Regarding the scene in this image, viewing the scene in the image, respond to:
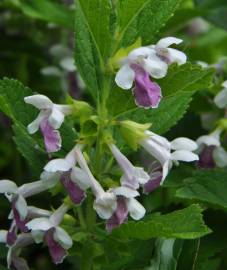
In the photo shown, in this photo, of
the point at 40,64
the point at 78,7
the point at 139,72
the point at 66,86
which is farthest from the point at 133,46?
the point at 40,64

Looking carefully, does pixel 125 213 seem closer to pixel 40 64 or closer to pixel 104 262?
pixel 104 262

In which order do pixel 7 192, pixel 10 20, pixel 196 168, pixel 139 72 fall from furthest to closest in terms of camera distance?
pixel 10 20
pixel 196 168
pixel 7 192
pixel 139 72

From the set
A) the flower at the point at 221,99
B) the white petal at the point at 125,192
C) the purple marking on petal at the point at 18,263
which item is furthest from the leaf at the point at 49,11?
the white petal at the point at 125,192

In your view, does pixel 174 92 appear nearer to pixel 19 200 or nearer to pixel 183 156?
pixel 183 156

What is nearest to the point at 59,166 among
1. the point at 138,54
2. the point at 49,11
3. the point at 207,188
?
the point at 138,54

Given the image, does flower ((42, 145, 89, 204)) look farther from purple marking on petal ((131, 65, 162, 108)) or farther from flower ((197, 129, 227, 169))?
flower ((197, 129, 227, 169))

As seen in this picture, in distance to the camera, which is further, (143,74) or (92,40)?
(92,40)
